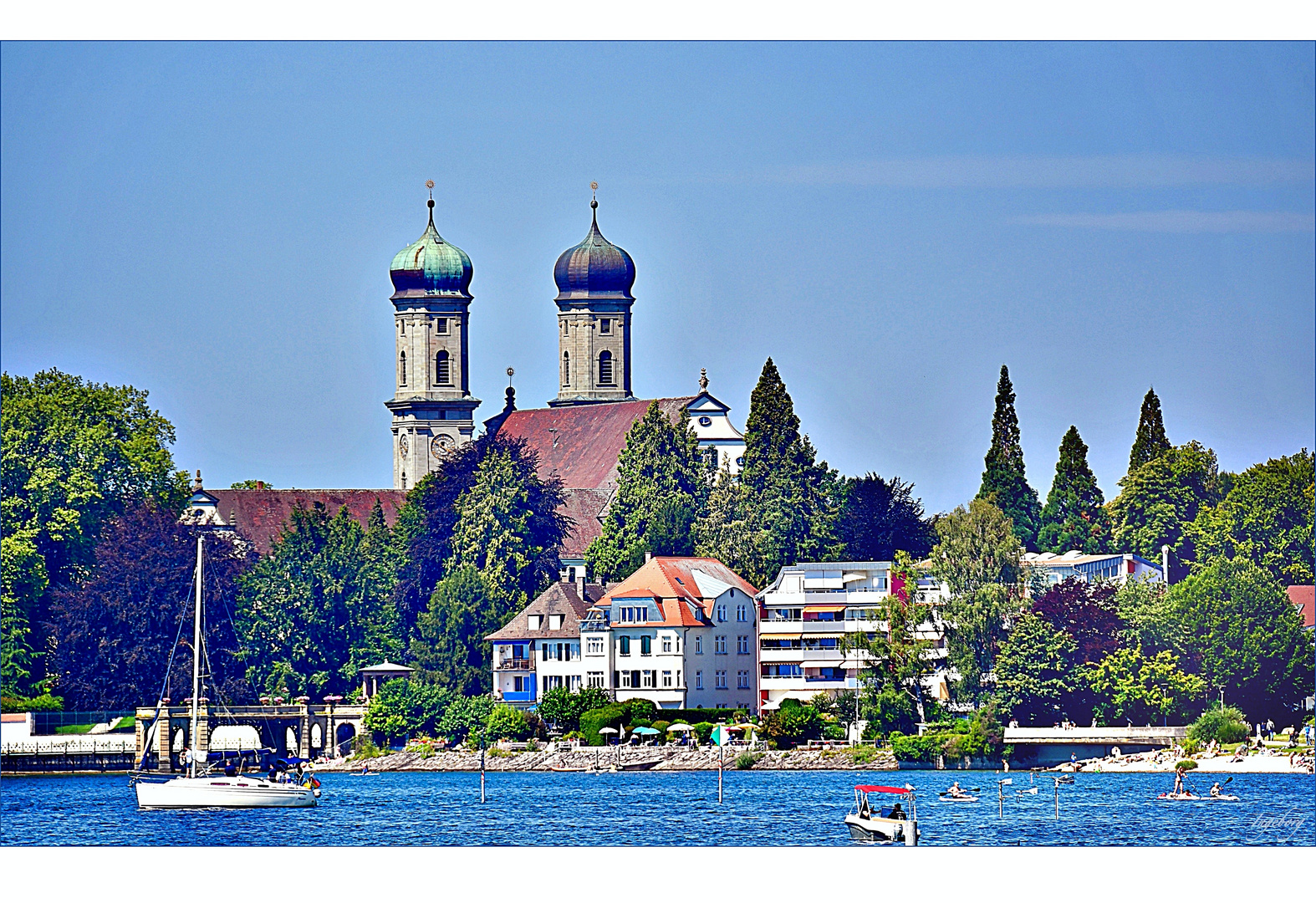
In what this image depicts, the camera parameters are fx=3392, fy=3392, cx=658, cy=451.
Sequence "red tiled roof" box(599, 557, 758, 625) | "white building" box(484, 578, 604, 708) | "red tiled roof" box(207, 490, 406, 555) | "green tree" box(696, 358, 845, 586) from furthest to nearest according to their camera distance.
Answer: "red tiled roof" box(207, 490, 406, 555), "green tree" box(696, 358, 845, 586), "white building" box(484, 578, 604, 708), "red tiled roof" box(599, 557, 758, 625)

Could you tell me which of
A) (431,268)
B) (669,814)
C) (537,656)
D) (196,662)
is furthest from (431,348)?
(669,814)

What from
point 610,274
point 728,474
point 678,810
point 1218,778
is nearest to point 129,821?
point 678,810

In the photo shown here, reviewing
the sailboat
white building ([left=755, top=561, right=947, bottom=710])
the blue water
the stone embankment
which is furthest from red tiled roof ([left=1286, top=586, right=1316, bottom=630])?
the sailboat

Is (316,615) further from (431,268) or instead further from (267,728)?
(431,268)

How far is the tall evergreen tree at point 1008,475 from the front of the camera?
106625mm

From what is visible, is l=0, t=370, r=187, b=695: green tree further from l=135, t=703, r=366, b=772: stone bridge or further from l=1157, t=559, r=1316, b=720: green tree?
l=1157, t=559, r=1316, b=720: green tree

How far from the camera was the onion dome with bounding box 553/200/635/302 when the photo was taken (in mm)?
130125

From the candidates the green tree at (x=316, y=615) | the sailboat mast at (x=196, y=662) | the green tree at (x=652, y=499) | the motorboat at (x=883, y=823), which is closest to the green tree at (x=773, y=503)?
the green tree at (x=652, y=499)

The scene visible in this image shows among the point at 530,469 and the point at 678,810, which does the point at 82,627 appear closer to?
the point at 530,469

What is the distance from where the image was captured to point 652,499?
9869 centimetres

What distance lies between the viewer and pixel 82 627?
90562 millimetres

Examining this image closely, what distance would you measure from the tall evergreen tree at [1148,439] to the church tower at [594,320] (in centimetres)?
2803

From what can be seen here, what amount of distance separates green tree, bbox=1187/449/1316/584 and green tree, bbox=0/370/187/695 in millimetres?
29486

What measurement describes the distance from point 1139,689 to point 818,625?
10.1 metres
